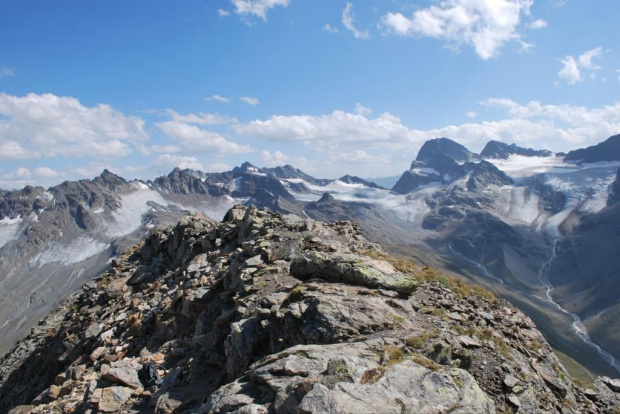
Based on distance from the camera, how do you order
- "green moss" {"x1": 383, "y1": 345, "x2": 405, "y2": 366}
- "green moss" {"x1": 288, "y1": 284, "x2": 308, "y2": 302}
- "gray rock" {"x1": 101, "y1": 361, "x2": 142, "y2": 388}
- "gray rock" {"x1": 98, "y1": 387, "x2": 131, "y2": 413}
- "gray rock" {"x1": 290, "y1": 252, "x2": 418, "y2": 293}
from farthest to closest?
"gray rock" {"x1": 290, "y1": 252, "x2": 418, "y2": 293}, "gray rock" {"x1": 101, "y1": 361, "x2": 142, "y2": 388}, "green moss" {"x1": 288, "y1": 284, "x2": 308, "y2": 302}, "gray rock" {"x1": 98, "y1": 387, "x2": 131, "y2": 413}, "green moss" {"x1": 383, "y1": 345, "x2": 405, "y2": 366}

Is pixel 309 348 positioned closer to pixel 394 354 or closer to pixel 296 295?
pixel 394 354

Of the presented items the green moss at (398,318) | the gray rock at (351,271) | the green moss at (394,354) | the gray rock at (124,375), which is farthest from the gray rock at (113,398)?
the green moss at (398,318)

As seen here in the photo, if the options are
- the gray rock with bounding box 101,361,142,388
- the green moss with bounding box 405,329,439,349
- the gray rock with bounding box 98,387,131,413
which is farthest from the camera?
the gray rock with bounding box 101,361,142,388

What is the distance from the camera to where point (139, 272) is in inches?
1799

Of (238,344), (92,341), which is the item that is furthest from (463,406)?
(92,341)

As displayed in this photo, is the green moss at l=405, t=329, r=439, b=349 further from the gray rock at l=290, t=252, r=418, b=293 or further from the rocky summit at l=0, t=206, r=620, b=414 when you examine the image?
the gray rock at l=290, t=252, r=418, b=293

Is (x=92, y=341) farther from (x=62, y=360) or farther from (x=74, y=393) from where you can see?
(x=74, y=393)

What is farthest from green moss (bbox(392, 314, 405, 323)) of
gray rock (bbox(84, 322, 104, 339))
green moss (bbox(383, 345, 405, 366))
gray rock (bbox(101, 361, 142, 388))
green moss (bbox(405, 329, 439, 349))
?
gray rock (bbox(84, 322, 104, 339))

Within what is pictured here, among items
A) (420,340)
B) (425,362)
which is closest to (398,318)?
(420,340)

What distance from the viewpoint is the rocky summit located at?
12258mm

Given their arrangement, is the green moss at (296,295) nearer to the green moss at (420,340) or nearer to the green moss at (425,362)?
the green moss at (420,340)

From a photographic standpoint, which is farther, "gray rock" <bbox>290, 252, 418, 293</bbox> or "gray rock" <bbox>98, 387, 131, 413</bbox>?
"gray rock" <bbox>290, 252, 418, 293</bbox>

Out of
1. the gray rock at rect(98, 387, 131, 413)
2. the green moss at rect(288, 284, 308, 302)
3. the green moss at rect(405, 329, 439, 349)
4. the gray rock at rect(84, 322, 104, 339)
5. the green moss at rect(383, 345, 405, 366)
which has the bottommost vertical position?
the gray rock at rect(84, 322, 104, 339)

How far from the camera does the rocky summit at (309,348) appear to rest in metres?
12.3
